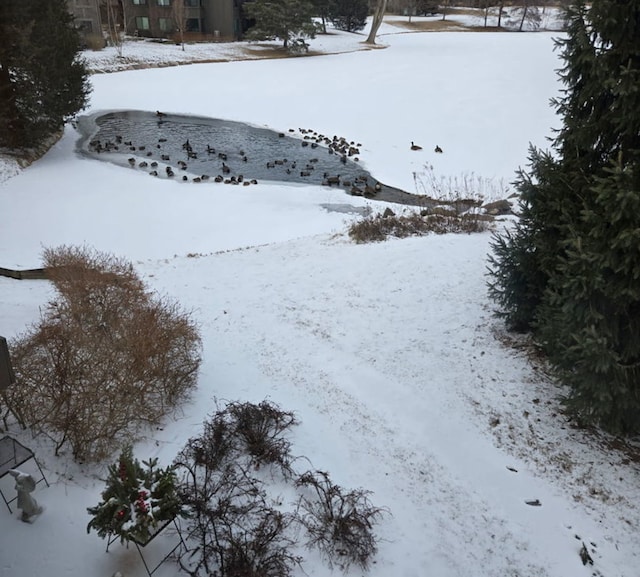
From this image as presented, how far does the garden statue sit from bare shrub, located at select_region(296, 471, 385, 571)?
2.33 m

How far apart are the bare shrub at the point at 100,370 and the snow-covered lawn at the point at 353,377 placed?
0.94ft

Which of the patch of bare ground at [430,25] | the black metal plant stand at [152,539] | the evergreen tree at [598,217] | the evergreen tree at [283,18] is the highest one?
the patch of bare ground at [430,25]

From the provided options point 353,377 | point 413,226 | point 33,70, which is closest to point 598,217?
point 353,377

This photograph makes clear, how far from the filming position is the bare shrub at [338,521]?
436cm

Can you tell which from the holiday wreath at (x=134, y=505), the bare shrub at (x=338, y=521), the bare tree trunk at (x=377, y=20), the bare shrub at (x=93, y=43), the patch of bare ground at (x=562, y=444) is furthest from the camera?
the bare tree trunk at (x=377, y=20)

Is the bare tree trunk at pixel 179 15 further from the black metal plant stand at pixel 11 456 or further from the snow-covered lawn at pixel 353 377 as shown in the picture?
the black metal plant stand at pixel 11 456

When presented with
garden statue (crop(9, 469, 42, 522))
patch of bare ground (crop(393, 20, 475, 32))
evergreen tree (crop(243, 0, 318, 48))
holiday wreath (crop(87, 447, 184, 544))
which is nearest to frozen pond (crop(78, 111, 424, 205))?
holiday wreath (crop(87, 447, 184, 544))

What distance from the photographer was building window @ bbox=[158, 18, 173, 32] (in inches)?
1736

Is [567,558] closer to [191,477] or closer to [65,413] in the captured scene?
[191,477]

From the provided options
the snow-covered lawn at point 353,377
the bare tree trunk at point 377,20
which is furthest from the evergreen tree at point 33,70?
the bare tree trunk at point 377,20

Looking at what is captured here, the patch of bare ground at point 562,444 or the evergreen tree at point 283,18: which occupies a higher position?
the evergreen tree at point 283,18

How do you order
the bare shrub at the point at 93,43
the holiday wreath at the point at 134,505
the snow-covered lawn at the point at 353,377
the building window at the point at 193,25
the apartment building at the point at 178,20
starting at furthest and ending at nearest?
the building window at the point at 193,25 < the apartment building at the point at 178,20 < the bare shrub at the point at 93,43 < the snow-covered lawn at the point at 353,377 < the holiday wreath at the point at 134,505

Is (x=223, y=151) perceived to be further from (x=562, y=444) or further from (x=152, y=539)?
(x=152, y=539)

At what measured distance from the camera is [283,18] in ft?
128
